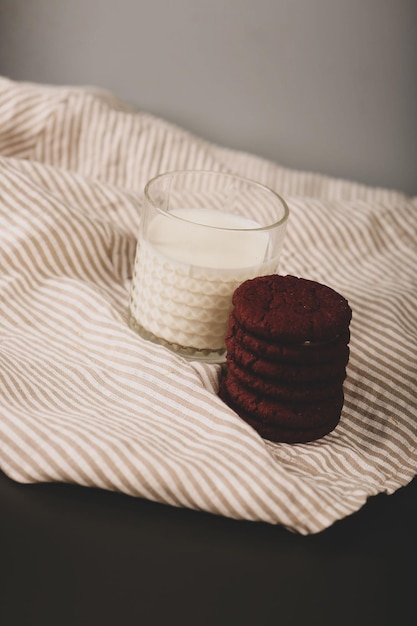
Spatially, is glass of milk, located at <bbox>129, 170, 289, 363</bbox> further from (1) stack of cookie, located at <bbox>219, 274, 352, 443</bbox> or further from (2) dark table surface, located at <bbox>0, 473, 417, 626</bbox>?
(2) dark table surface, located at <bbox>0, 473, 417, 626</bbox>

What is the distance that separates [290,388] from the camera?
609 mm

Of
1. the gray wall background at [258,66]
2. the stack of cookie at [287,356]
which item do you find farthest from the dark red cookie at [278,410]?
the gray wall background at [258,66]

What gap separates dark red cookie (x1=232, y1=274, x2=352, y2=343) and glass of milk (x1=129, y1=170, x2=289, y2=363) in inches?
1.8

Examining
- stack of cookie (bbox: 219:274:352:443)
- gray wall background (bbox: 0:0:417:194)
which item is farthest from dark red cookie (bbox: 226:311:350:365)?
gray wall background (bbox: 0:0:417:194)

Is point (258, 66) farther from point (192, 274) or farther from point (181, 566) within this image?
point (181, 566)

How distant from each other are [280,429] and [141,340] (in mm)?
149

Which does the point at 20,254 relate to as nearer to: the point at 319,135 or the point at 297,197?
the point at 297,197

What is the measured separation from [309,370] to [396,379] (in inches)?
6.3

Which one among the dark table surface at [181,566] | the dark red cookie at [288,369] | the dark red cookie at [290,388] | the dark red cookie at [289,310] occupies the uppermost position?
the dark red cookie at [289,310]

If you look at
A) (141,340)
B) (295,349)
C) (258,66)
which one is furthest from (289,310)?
(258,66)

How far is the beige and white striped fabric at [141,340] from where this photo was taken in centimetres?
57

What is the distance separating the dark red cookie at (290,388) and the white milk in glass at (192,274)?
0.25 feet

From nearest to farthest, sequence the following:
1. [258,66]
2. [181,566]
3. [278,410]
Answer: [181,566] < [278,410] < [258,66]

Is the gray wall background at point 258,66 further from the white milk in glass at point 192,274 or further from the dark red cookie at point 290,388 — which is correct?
the dark red cookie at point 290,388
